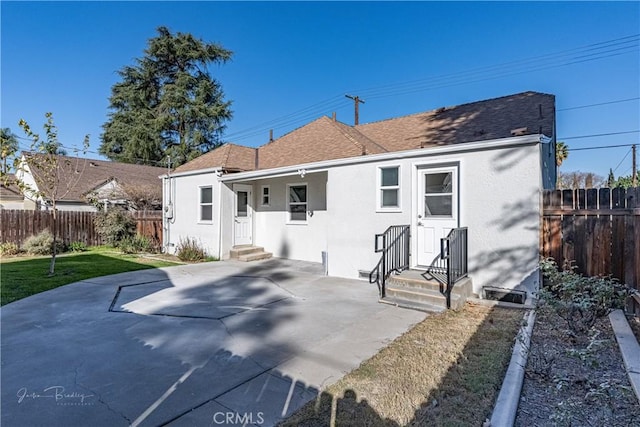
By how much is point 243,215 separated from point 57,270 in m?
5.51

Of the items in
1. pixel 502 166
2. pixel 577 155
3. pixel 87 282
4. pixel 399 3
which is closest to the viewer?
pixel 502 166

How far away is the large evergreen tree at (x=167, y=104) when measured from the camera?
26.4 metres

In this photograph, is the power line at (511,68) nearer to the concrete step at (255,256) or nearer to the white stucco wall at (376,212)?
the white stucco wall at (376,212)

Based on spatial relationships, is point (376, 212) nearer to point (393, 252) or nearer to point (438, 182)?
point (393, 252)

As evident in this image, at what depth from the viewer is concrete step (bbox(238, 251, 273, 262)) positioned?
426 inches

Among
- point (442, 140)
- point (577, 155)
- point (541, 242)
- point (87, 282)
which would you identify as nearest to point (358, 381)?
point (541, 242)

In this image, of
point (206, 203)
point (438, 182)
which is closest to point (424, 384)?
point (438, 182)

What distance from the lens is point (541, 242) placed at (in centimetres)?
584

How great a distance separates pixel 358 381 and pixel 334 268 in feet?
18.1

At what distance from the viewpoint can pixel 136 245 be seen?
13.1 m

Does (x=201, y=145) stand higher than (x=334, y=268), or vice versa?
(x=201, y=145)

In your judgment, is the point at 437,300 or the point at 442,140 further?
the point at 442,140

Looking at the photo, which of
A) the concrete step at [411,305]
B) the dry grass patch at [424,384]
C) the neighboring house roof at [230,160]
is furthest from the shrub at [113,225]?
the dry grass patch at [424,384]

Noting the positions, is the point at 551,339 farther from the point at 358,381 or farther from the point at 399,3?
the point at 399,3
